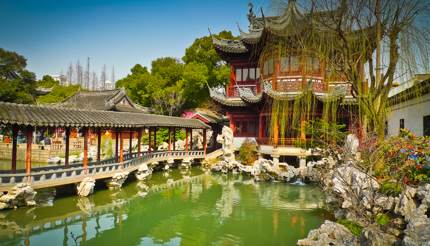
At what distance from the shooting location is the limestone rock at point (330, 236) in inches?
230

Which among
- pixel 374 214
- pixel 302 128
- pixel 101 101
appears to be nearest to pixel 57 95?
pixel 101 101

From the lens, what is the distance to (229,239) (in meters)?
7.30

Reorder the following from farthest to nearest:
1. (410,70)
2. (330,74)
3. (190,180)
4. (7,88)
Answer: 1. (7,88)
2. (190,180)
3. (330,74)
4. (410,70)

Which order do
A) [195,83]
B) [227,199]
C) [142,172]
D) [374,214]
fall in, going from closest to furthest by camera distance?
[374,214] < [227,199] < [142,172] < [195,83]

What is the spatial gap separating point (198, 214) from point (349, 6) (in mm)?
6939

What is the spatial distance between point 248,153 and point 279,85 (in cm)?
394

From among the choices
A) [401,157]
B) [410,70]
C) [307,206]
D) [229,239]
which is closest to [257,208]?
[307,206]

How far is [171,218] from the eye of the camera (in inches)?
358

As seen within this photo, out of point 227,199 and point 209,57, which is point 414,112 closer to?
point 227,199

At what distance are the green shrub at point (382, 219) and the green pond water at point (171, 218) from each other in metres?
Result: 2.26

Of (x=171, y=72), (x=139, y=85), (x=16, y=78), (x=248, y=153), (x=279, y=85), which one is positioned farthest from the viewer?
(x=139, y=85)

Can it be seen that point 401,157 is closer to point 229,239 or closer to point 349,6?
point 349,6

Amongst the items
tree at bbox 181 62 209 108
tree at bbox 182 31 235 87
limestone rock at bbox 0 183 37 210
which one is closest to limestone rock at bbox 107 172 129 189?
limestone rock at bbox 0 183 37 210

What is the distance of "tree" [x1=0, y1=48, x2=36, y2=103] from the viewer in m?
26.3
